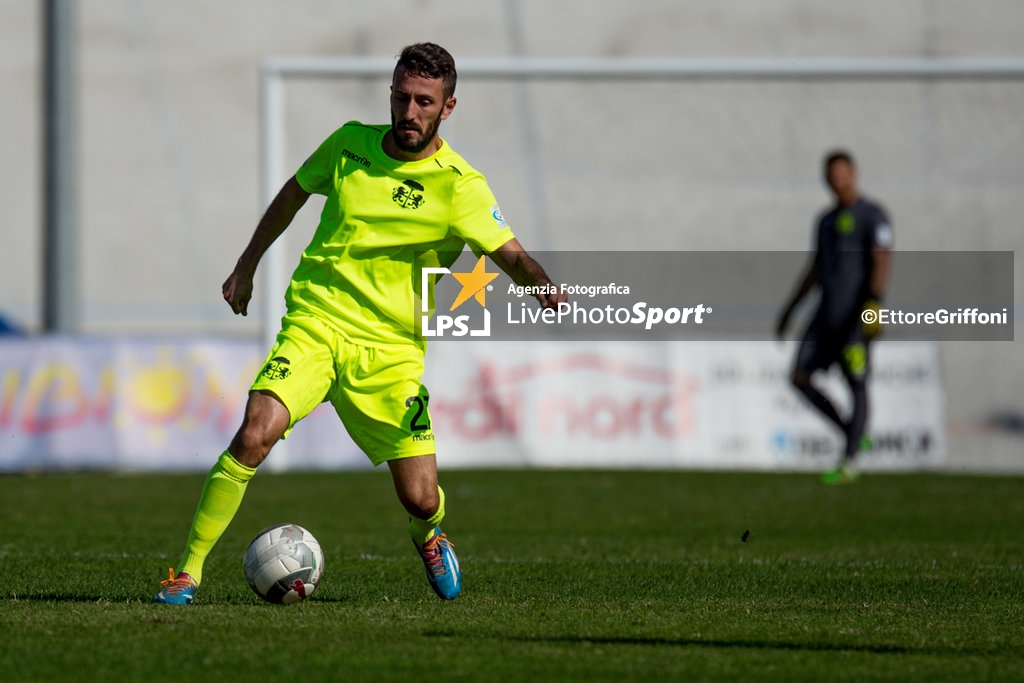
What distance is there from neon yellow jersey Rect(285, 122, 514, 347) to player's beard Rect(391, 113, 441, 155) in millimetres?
67

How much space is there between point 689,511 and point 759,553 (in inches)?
99.4

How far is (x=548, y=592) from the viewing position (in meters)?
6.32

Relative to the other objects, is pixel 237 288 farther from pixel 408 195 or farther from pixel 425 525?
pixel 425 525

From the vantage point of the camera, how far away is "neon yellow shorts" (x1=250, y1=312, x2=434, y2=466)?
18.7 feet

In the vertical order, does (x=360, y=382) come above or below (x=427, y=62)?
below

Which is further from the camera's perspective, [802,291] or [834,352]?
[802,291]

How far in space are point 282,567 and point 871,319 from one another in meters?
7.97


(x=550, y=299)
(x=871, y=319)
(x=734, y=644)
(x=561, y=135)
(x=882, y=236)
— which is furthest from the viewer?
(x=561, y=135)

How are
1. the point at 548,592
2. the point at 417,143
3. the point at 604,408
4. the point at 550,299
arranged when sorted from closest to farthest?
the point at 550,299, the point at 417,143, the point at 548,592, the point at 604,408

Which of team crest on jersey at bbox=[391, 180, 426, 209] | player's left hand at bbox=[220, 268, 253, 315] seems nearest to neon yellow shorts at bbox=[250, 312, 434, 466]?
player's left hand at bbox=[220, 268, 253, 315]

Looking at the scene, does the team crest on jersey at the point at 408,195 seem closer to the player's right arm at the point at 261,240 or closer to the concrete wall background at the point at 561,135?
the player's right arm at the point at 261,240

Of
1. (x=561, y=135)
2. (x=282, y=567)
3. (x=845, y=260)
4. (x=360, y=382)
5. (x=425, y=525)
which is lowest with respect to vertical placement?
(x=282, y=567)

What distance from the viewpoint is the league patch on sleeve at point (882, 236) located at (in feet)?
41.7

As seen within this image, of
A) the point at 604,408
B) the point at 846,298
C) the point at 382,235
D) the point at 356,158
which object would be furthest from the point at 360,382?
the point at 604,408
